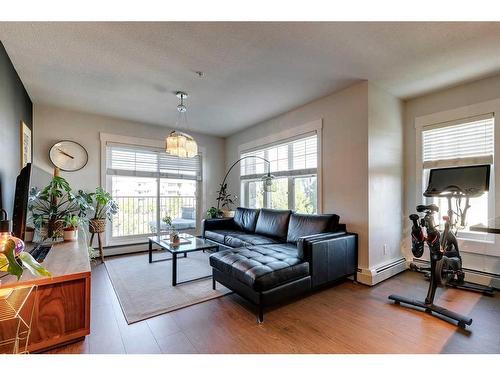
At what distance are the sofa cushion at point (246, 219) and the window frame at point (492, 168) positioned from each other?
97.2 inches

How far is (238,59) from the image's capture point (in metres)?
2.45

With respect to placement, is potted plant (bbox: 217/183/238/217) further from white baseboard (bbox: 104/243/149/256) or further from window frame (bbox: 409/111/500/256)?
window frame (bbox: 409/111/500/256)

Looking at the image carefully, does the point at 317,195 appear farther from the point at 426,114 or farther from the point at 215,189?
the point at 215,189

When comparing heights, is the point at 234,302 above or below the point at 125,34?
below

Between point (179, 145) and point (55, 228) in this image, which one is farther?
point (55, 228)

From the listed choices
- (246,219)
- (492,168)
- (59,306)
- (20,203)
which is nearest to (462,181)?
(492,168)

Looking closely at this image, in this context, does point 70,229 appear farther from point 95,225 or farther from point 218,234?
point 218,234

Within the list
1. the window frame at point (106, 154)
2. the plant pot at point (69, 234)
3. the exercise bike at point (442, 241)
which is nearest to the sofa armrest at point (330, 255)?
the exercise bike at point (442, 241)

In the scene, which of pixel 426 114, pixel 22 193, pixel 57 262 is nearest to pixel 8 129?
pixel 22 193

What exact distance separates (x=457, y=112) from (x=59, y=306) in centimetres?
470

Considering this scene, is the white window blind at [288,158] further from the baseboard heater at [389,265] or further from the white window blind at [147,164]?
the baseboard heater at [389,265]
